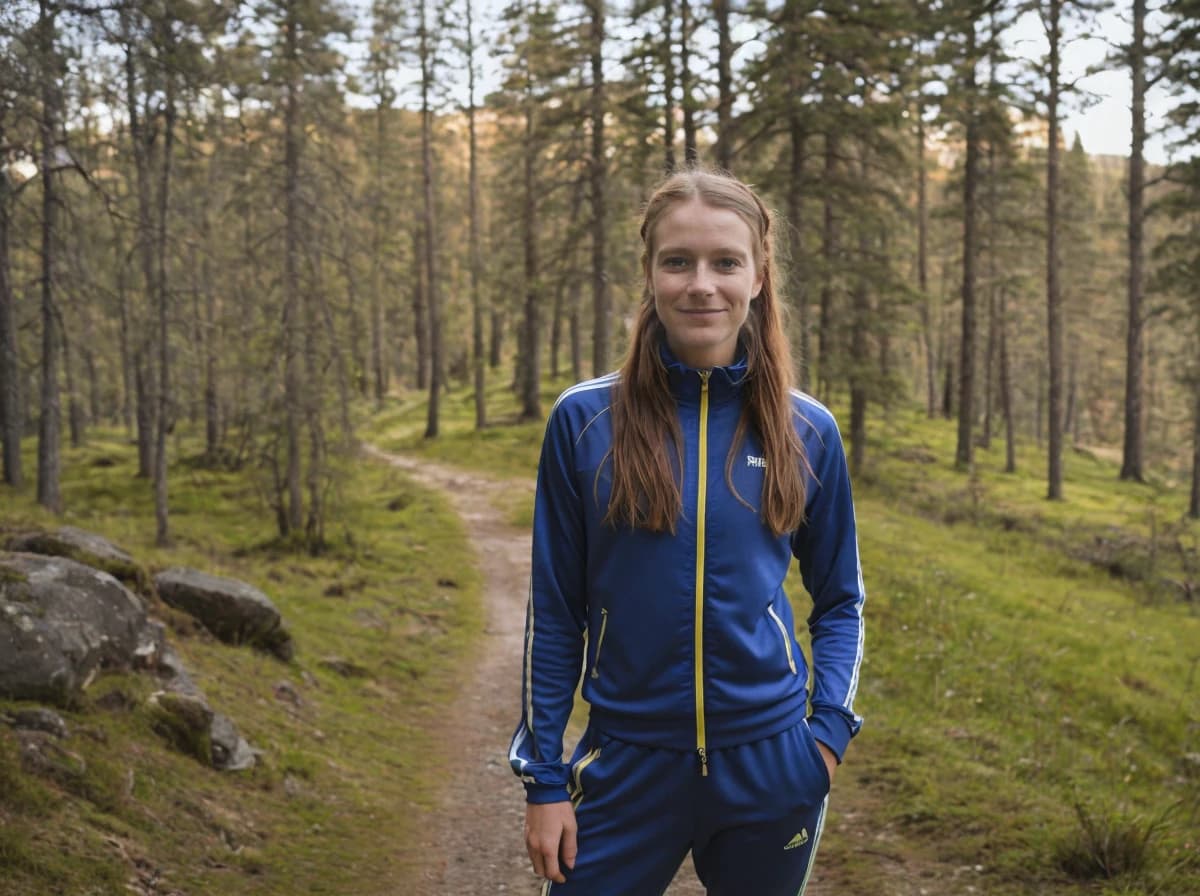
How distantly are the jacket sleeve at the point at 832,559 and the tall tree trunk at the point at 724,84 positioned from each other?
15.4m

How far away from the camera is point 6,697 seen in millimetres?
5117

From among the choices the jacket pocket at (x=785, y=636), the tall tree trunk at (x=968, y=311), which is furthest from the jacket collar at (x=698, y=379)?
the tall tree trunk at (x=968, y=311)

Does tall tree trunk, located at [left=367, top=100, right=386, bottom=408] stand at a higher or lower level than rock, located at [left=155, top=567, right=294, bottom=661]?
higher

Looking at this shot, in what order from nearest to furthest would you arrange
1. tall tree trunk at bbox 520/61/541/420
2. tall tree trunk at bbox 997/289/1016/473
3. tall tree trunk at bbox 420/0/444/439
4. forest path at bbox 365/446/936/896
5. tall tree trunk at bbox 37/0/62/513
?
forest path at bbox 365/446/936/896, tall tree trunk at bbox 37/0/62/513, tall tree trunk at bbox 520/61/541/420, tall tree trunk at bbox 997/289/1016/473, tall tree trunk at bbox 420/0/444/439

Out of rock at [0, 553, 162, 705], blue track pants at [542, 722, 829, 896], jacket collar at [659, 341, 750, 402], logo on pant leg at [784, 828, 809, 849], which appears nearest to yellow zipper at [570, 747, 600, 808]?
blue track pants at [542, 722, 829, 896]

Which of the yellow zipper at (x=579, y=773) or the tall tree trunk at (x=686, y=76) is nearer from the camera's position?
the yellow zipper at (x=579, y=773)

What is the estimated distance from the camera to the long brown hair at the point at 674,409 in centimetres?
225

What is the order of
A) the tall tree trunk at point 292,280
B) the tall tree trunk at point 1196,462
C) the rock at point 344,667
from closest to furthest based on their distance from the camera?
the rock at point 344,667
the tall tree trunk at point 292,280
the tall tree trunk at point 1196,462

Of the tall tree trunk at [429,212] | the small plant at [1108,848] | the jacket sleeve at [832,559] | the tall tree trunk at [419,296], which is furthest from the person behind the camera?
the tall tree trunk at [419,296]

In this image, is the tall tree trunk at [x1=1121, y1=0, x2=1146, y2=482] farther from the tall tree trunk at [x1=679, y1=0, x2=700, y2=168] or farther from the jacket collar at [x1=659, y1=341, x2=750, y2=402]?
the jacket collar at [x1=659, y1=341, x2=750, y2=402]

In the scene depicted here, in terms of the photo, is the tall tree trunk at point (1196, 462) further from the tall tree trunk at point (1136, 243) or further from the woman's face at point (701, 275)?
the woman's face at point (701, 275)

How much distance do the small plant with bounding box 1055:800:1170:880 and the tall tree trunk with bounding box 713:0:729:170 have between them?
45.2 feet

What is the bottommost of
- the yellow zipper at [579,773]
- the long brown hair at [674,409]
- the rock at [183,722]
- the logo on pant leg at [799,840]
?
the rock at [183,722]

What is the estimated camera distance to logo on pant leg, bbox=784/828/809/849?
2.29 metres
